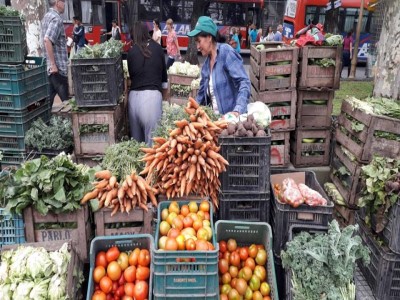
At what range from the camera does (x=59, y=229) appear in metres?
3.55

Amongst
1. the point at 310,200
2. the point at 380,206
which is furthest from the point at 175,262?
the point at 380,206

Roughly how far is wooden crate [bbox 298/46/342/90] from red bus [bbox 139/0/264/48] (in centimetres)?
1720

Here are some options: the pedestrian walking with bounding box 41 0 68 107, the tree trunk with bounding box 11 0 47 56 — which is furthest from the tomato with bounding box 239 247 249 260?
the tree trunk with bounding box 11 0 47 56

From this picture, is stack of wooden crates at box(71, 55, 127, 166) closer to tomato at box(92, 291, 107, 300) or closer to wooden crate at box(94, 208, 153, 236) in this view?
wooden crate at box(94, 208, 153, 236)

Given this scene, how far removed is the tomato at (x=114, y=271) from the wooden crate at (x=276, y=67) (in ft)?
11.7

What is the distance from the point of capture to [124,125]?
6.59 metres

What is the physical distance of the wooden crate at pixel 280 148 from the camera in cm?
622

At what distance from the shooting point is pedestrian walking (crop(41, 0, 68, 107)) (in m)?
7.38

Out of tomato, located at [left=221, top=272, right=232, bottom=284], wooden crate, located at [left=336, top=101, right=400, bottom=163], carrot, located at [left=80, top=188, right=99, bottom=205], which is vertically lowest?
tomato, located at [left=221, top=272, right=232, bottom=284]

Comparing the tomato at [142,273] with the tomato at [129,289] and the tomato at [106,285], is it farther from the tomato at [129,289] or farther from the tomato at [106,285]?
the tomato at [106,285]

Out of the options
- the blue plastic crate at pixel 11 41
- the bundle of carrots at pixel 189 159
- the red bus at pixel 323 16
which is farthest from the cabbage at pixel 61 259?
the red bus at pixel 323 16

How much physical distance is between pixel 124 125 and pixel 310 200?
3.66 m

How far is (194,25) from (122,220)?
1744 cm

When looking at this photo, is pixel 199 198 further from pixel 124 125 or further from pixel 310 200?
pixel 124 125
